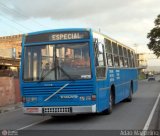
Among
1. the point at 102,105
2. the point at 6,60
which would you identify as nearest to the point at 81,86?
the point at 102,105

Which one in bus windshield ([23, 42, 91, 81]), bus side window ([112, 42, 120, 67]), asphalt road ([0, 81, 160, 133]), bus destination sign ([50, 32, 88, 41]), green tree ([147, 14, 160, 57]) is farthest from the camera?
green tree ([147, 14, 160, 57])

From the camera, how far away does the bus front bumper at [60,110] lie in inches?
531

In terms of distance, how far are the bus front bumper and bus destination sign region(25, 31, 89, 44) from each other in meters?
2.27

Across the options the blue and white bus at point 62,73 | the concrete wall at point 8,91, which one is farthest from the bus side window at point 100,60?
the concrete wall at point 8,91

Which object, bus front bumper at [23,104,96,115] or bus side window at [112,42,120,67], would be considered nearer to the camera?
bus front bumper at [23,104,96,115]

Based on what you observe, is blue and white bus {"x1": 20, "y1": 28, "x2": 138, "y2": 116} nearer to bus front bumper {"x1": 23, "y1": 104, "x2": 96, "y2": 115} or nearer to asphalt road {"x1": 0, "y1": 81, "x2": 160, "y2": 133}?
bus front bumper {"x1": 23, "y1": 104, "x2": 96, "y2": 115}

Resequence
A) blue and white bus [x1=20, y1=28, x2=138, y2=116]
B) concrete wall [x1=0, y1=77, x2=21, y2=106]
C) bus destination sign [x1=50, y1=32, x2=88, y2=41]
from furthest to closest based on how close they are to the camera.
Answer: concrete wall [x1=0, y1=77, x2=21, y2=106] → bus destination sign [x1=50, y1=32, x2=88, y2=41] → blue and white bus [x1=20, y1=28, x2=138, y2=116]

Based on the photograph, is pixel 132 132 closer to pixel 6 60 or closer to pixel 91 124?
pixel 91 124

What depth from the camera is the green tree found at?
101 meters

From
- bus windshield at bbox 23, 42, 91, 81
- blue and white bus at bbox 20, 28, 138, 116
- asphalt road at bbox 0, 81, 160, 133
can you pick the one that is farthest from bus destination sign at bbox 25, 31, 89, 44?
asphalt road at bbox 0, 81, 160, 133

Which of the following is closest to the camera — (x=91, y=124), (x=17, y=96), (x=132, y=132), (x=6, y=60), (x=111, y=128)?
(x=132, y=132)

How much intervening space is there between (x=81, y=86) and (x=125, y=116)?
9.09 ft

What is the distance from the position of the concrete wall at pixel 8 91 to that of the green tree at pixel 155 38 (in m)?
74.7

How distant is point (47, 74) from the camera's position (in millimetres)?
13992
